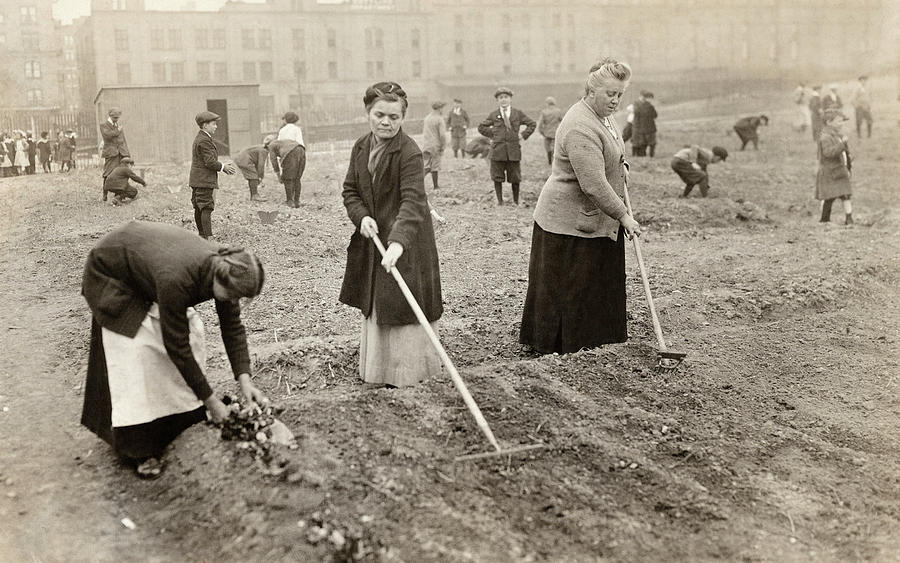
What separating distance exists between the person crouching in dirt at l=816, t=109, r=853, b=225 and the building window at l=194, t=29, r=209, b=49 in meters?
30.4

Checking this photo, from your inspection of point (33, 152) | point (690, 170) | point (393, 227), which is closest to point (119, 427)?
point (393, 227)

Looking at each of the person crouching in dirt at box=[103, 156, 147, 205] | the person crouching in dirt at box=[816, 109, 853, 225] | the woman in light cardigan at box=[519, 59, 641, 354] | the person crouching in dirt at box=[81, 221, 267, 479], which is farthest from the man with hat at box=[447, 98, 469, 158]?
the person crouching in dirt at box=[81, 221, 267, 479]

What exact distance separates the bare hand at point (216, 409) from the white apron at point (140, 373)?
0.21m

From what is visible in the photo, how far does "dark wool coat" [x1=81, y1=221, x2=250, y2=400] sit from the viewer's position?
307cm

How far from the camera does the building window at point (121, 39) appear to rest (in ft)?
88.6

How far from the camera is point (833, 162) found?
10031 millimetres

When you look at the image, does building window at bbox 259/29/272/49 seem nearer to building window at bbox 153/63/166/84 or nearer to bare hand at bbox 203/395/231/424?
building window at bbox 153/63/166/84

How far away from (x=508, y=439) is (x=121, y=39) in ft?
91.5

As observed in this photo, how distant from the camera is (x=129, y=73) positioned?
92.1 ft

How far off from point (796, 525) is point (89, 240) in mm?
7401

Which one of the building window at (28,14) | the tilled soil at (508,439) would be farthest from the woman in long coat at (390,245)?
the building window at (28,14)

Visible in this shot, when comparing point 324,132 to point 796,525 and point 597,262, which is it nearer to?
point 597,262

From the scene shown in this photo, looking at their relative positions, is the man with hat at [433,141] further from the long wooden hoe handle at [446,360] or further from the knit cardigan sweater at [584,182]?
the long wooden hoe handle at [446,360]

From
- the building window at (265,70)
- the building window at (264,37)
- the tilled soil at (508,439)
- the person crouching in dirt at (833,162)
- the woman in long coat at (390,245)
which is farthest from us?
the building window at (265,70)
